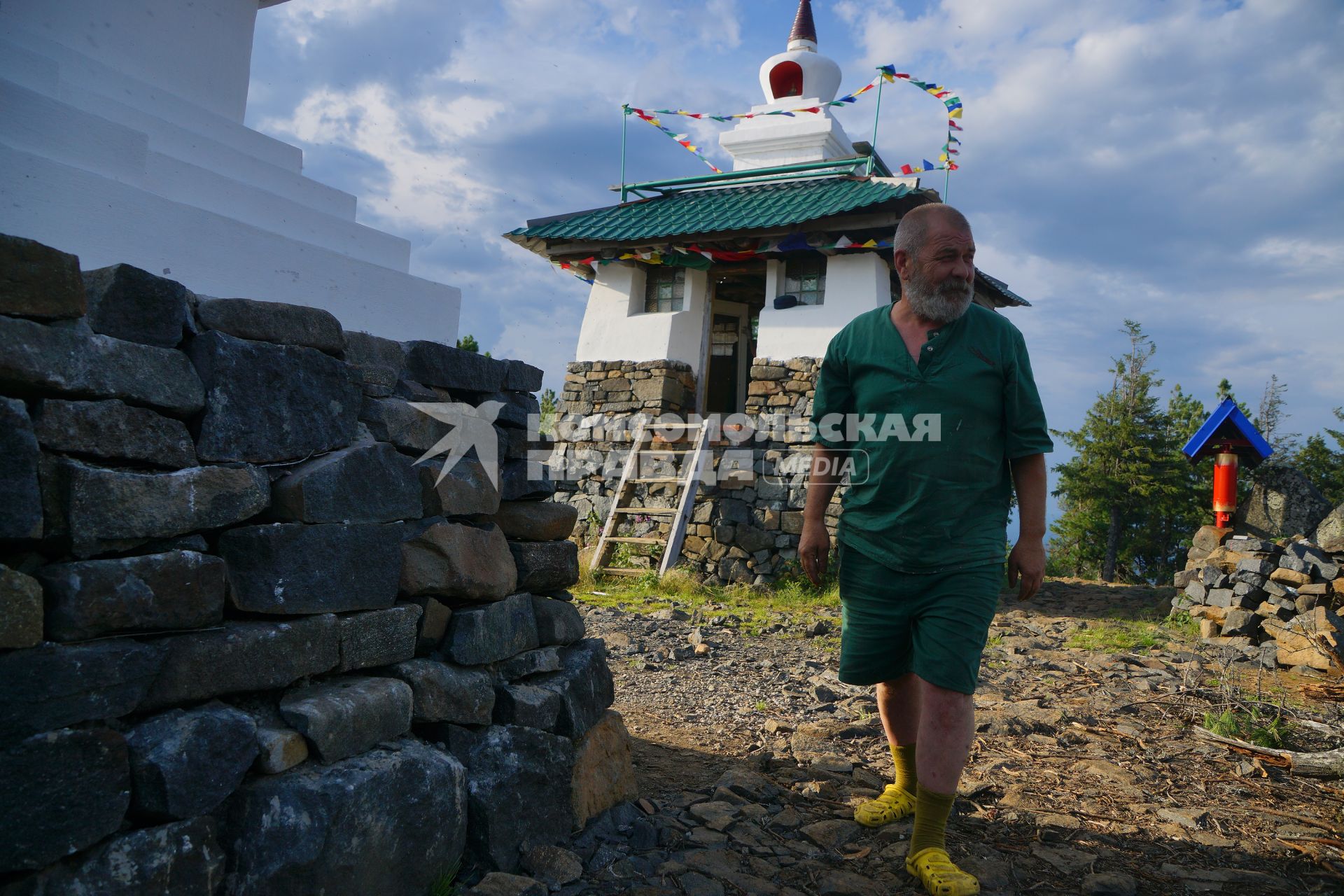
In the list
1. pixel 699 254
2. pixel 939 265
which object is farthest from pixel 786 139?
pixel 939 265

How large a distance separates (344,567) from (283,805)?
22.3 inches

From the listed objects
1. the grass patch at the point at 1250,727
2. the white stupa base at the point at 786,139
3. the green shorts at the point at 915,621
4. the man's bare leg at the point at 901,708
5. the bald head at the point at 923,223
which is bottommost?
the grass patch at the point at 1250,727

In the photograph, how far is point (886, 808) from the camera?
3.00 meters

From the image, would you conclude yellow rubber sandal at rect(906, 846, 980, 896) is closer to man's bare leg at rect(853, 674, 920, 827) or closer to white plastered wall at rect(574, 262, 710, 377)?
man's bare leg at rect(853, 674, 920, 827)

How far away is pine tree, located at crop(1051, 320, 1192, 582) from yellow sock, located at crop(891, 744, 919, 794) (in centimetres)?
1213

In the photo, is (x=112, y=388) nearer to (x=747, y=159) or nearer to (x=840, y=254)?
(x=840, y=254)

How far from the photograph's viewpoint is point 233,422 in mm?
2059

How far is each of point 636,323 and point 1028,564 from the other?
26.4 feet

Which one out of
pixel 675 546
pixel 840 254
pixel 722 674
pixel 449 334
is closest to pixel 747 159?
pixel 840 254

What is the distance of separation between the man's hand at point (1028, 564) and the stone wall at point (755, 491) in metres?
6.31

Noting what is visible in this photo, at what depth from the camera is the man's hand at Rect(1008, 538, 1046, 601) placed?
2723 millimetres

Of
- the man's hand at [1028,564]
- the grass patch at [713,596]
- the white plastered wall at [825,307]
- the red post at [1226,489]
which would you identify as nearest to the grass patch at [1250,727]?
the man's hand at [1028,564]

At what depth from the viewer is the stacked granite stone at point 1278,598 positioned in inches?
257

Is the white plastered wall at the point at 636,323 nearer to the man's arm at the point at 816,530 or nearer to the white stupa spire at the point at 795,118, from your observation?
the white stupa spire at the point at 795,118
